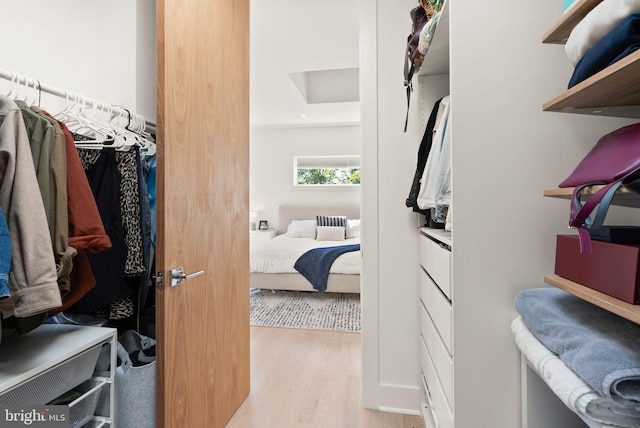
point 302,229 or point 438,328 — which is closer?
point 438,328

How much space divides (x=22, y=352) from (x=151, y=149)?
0.92 metres

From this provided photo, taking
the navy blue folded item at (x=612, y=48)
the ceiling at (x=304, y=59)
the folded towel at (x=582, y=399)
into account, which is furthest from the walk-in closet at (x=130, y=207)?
the navy blue folded item at (x=612, y=48)

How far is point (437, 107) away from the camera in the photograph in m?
1.44

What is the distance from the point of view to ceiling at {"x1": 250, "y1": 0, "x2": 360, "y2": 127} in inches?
98.7

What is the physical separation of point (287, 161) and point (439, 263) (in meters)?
5.29

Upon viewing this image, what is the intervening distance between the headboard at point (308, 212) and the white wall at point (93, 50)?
4301 mm

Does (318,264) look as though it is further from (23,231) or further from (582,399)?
(582,399)

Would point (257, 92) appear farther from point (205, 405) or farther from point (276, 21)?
point (205, 405)

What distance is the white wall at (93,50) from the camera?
1.41 m

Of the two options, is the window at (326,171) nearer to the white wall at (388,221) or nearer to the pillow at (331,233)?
the pillow at (331,233)

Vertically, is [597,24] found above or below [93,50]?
below

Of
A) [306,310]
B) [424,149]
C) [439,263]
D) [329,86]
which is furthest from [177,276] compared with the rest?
[329,86]

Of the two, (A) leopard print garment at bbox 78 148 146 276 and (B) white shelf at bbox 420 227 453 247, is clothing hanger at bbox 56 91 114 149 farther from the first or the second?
(B) white shelf at bbox 420 227 453 247

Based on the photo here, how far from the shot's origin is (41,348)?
0.97 metres
